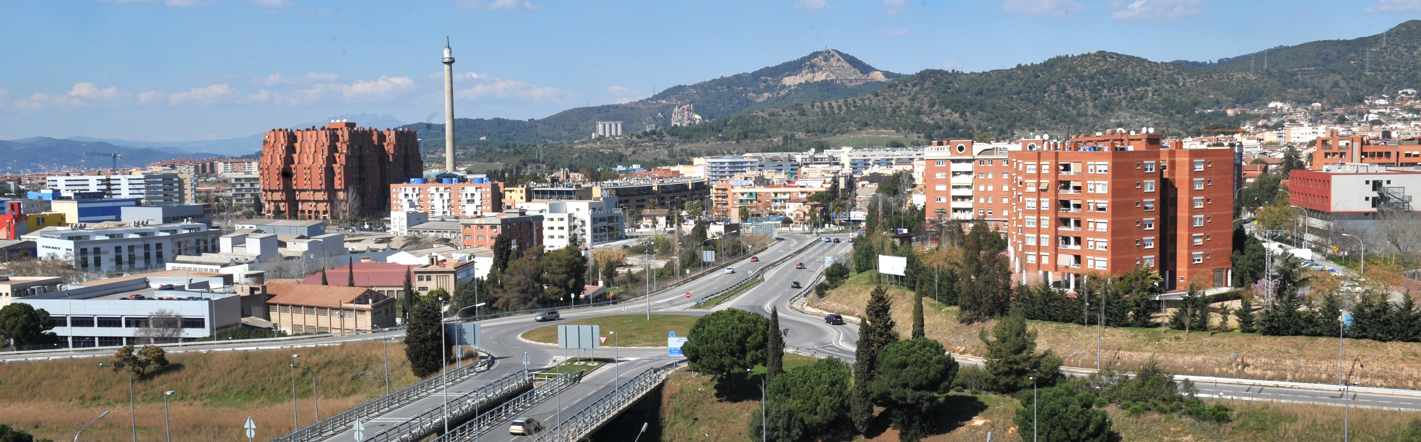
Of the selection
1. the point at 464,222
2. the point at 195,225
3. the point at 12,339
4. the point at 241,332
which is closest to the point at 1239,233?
the point at 241,332

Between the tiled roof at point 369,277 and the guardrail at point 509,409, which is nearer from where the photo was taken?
the guardrail at point 509,409

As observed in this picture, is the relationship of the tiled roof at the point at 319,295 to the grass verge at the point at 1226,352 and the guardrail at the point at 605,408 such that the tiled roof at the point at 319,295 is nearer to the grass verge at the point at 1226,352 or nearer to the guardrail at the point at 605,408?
the guardrail at the point at 605,408

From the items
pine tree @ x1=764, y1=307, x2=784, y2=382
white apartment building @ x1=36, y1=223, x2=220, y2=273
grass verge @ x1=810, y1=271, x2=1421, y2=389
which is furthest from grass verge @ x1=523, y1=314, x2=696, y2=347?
white apartment building @ x1=36, y1=223, x2=220, y2=273

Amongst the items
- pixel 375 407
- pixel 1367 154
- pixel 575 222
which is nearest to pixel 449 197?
pixel 575 222

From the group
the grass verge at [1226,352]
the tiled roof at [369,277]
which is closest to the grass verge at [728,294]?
the tiled roof at [369,277]

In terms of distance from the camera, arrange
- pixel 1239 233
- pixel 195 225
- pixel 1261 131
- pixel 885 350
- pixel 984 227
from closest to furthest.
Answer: pixel 885 350, pixel 1239 233, pixel 984 227, pixel 195 225, pixel 1261 131

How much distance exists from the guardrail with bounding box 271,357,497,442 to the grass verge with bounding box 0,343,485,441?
158 inches

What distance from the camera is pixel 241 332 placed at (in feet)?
160

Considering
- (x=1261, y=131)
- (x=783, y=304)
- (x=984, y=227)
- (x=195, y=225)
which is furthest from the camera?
(x=1261, y=131)

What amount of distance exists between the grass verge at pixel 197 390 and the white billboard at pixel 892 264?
2224cm

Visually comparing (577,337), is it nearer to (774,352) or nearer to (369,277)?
(774,352)

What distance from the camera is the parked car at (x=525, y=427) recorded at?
1149 inches

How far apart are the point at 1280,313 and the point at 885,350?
516 inches

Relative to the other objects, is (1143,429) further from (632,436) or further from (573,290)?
(573,290)
